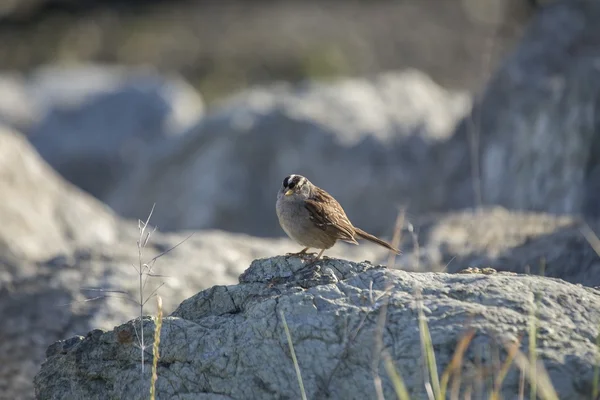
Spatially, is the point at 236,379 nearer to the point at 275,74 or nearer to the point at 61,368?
the point at 61,368

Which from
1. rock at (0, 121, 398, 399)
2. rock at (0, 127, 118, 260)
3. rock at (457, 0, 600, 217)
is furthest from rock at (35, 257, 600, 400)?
rock at (0, 127, 118, 260)

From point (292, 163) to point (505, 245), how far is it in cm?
619

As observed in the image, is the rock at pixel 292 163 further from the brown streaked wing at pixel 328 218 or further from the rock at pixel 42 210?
the brown streaked wing at pixel 328 218

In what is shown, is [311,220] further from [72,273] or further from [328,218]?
[72,273]

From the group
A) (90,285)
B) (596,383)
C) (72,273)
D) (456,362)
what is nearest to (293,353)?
(456,362)

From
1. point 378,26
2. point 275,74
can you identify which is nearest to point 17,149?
point 275,74

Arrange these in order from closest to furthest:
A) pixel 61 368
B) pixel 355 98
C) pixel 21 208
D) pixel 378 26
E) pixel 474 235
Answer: pixel 61 368, pixel 474 235, pixel 21 208, pixel 355 98, pixel 378 26

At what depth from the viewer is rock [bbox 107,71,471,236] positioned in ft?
43.1

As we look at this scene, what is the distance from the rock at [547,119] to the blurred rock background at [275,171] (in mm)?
20

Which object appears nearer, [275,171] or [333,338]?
Result: [333,338]

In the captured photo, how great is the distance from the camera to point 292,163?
13727mm

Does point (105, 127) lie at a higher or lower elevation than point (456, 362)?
higher

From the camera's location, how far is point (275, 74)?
2742 centimetres

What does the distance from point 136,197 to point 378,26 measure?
18.4 meters
